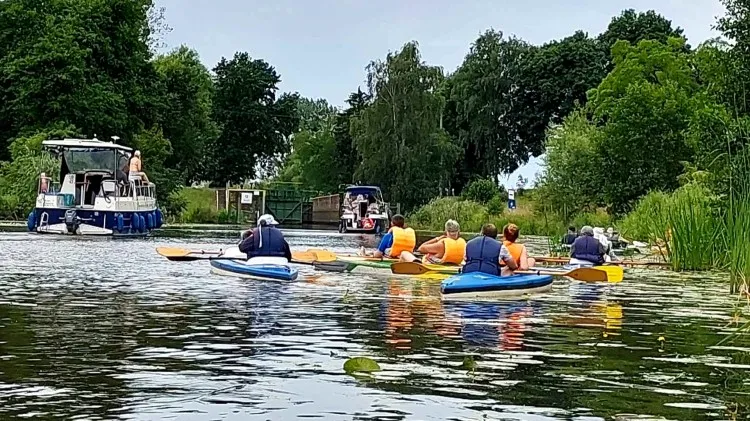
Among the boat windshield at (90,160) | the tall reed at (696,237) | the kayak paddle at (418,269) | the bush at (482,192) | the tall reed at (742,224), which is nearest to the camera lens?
the tall reed at (742,224)

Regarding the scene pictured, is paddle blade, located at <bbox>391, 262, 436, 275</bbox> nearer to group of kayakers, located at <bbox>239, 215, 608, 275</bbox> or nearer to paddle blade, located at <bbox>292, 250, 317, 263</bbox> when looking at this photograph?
group of kayakers, located at <bbox>239, 215, 608, 275</bbox>

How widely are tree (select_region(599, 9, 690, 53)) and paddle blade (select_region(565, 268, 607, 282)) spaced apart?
5705 cm

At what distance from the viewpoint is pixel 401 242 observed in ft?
78.8

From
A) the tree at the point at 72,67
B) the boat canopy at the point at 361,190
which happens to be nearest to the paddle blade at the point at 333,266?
the tree at the point at 72,67

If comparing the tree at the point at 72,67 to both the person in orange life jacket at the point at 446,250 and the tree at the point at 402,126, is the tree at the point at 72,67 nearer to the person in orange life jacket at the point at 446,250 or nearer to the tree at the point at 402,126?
the tree at the point at 402,126

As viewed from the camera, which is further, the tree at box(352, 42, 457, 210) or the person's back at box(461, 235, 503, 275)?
the tree at box(352, 42, 457, 210)

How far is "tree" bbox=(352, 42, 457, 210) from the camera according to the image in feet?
231

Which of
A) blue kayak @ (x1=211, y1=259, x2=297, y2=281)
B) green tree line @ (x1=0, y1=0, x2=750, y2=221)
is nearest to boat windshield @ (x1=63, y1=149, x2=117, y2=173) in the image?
green tree line @ (x1=0, y1=0, x2=750, y2=221)

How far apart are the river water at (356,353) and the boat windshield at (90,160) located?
24.2 m

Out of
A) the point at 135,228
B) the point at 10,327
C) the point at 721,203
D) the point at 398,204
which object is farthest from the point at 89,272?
the point at 398,204

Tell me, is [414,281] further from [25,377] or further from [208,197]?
[208,197]

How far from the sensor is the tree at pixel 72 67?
184ft

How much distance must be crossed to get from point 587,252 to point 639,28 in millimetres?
58656

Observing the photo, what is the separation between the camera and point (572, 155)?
53.2 metres
